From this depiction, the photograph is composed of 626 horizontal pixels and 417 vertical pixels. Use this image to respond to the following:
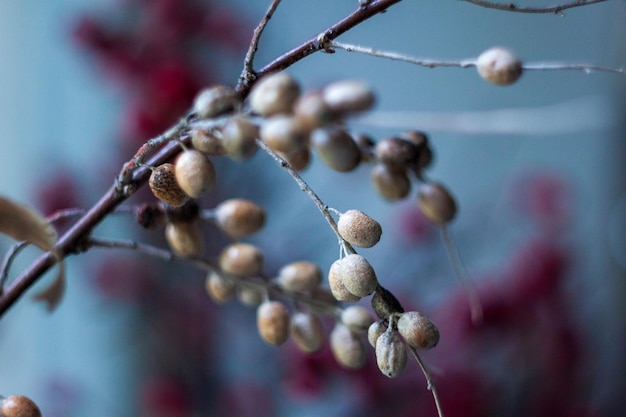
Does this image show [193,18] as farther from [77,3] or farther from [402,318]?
[402,318]

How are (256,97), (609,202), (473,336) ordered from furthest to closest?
(609,202) → (473,336) → (256,97)

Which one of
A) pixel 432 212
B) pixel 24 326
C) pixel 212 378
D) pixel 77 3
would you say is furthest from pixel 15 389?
pixel 432 212

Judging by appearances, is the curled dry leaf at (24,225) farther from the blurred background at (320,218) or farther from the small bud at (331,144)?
the blurred background at (320,218)

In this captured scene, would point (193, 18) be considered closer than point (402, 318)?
No

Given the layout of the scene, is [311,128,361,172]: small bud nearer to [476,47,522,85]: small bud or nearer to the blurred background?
[476,47,522,85]: small bud

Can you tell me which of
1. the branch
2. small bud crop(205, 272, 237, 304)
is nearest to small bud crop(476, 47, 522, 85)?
the branch
